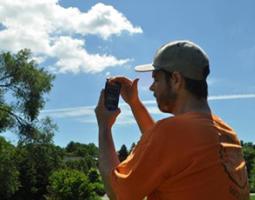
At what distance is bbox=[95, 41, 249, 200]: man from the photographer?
2709 mm

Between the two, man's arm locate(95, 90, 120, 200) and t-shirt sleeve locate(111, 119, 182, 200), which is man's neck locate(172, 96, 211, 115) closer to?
t-shirt sleeve locate(111, 119, 182, 200)

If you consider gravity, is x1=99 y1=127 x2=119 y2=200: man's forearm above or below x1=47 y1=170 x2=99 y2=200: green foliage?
below

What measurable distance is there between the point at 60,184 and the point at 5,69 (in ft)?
57.8

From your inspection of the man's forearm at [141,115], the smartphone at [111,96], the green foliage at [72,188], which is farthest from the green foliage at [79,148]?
the smartphone at [111,96]

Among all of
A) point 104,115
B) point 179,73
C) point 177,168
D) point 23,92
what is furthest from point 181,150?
point 23,92

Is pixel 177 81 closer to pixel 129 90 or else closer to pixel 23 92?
pixel 129 90

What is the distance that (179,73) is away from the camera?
2.87 metres

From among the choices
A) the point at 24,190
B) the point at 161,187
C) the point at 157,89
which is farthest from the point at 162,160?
the point at 24,190

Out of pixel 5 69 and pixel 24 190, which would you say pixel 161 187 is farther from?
pixel 24 190

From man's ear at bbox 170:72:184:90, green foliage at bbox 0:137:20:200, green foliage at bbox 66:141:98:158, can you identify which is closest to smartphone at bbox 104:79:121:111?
man's ear at bbox 170:72:184:90

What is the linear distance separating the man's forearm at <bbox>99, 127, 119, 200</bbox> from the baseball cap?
0.41 m

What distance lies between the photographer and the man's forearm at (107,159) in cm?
288

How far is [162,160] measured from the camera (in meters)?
2.70

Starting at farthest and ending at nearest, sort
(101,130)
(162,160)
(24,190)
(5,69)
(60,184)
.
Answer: (24,190) → (60,184) → (5,69) → (101,130) → (162,160)
